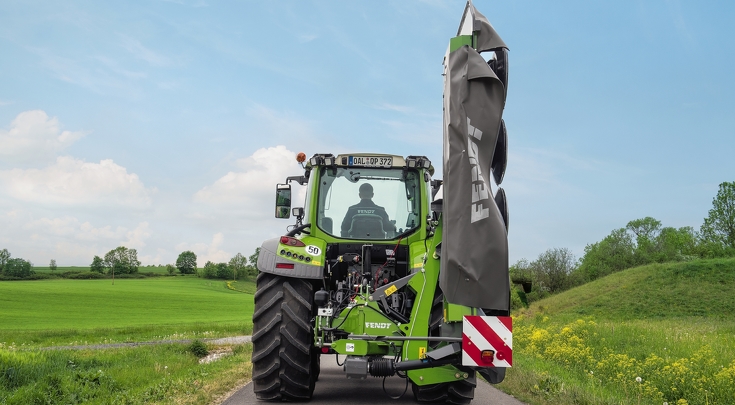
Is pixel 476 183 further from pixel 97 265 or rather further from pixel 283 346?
pixel 97 265

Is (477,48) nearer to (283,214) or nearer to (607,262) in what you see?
(283,214)

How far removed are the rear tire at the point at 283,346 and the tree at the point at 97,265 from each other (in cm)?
9511

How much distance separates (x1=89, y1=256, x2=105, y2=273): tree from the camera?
93.2 m

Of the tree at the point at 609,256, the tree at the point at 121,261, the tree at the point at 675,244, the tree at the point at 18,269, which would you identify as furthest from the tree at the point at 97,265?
the tree at the point at 675,244

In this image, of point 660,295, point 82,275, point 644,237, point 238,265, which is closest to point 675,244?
point 644,237

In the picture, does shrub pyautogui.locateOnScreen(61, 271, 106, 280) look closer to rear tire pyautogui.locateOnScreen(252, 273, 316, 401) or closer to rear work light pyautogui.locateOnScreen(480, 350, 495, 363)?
rear tire pyautogui.locateOnScreen(252, 273, 316, 401)

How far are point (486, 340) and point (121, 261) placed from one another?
10405 cm

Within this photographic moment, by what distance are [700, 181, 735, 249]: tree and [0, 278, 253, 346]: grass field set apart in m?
51.4

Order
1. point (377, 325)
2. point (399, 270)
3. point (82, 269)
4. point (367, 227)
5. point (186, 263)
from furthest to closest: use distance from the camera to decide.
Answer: point (186, 263) < point (82, 269) < point (367, 227) < point (399, 270) < point (377, 325)

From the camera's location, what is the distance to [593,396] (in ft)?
21.5

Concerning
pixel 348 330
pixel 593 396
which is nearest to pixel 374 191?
pixel 348 330

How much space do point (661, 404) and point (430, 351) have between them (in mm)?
3567

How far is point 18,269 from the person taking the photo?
78.0m

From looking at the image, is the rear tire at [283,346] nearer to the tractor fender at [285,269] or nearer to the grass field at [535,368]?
the tractor fender at [285,269]
